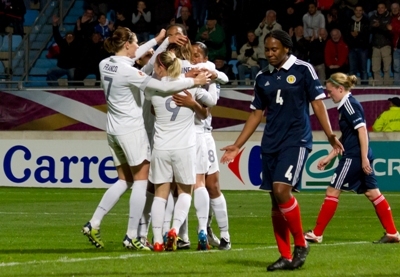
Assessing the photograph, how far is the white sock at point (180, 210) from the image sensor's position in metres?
9.75

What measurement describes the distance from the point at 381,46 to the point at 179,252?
13520mm

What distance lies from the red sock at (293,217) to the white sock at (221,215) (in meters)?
1.90

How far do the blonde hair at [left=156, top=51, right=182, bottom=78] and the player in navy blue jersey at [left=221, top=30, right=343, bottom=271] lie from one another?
132 cm

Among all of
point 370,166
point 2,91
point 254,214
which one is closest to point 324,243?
point 370,166

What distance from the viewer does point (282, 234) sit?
845 cm

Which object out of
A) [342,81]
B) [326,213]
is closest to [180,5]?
[342,81]

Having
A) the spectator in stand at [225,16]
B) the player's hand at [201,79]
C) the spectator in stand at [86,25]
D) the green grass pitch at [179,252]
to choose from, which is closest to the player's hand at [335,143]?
the green grass pitch at [179,252]

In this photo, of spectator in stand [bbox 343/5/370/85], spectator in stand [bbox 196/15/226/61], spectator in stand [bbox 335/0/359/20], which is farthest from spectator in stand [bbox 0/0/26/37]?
spectator in stand [bbox 343/5/370/85]

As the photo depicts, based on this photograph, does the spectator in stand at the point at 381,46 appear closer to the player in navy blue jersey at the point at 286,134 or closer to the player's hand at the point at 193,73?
the player's hand at the point at 193,73

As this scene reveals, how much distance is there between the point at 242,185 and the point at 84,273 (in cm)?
1213

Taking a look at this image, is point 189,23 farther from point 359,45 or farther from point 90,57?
point 359,45

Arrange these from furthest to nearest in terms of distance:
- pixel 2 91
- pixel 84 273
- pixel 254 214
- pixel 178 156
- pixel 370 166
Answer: pixel 2 91, pixel 254 214, pixel 370 166, pixel 178 156, pixel 84 273

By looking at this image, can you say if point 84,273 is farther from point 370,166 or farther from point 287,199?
point 370,166

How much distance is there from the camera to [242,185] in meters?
20.0
